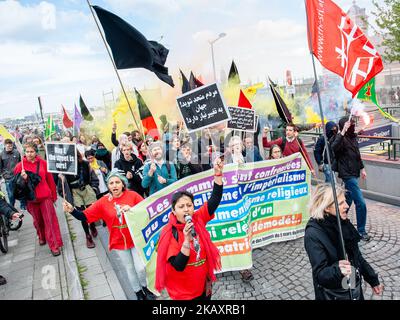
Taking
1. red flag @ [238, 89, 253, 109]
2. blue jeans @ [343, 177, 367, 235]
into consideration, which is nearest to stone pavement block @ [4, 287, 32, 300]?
blue jeans @ [343, 177, 367, 235]

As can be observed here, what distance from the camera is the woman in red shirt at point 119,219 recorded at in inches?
140

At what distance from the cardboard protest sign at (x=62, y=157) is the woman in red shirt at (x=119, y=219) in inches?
36.7

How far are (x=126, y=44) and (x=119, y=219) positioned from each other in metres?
2.60

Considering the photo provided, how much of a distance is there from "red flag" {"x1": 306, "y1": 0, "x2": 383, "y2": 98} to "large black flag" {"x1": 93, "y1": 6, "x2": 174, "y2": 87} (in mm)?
2338

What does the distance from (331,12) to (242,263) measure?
3423 mm

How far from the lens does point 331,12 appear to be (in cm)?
371

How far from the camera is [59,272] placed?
4.61 m

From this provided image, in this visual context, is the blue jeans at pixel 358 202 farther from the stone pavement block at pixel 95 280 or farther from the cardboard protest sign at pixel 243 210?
the stone pavement block at pixel 95 280

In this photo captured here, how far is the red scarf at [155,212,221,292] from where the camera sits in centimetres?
246

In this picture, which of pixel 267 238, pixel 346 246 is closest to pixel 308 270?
pixel 267 238

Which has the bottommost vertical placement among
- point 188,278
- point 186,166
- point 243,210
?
point 188,278

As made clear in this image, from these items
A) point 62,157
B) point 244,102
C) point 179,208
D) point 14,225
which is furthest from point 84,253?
point 244,102

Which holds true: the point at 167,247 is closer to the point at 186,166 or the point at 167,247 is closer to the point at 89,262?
the point at 186,166
